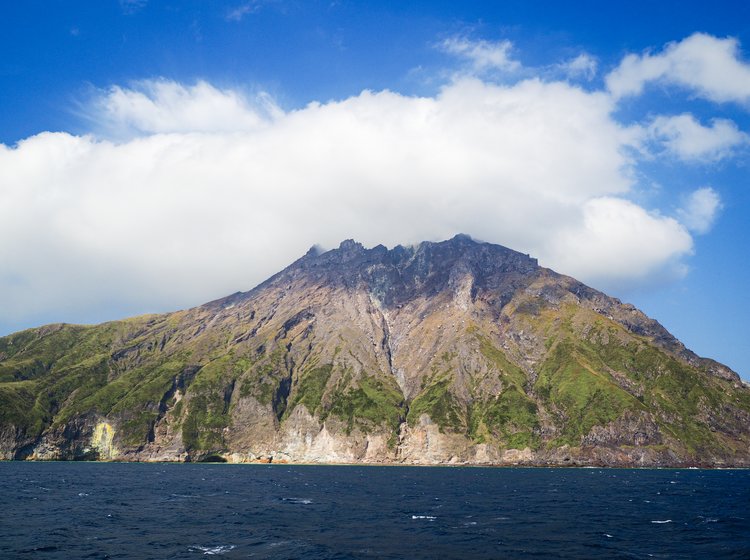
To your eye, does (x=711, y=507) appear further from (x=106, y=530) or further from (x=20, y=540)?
(x=20, y=540)

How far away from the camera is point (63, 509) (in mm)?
99688

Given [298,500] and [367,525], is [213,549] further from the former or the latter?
[298,500]

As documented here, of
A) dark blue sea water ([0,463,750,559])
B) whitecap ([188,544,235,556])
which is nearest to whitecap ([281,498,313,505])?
dark blue sea water ([0,463,750,559])

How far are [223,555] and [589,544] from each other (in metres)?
43.7

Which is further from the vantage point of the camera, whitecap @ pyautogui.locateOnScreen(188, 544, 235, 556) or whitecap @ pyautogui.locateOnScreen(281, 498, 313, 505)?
whitecap @ pyautogui.locateOnScreen(281, 498, 313, 505)

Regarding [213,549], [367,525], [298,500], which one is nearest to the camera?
[213,549]

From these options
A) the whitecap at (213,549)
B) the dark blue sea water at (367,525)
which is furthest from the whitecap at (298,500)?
the whitecap at (213,549)

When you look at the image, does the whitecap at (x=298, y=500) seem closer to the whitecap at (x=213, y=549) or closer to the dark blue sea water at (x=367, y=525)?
the dark blue sea water at (x=367, y=525)

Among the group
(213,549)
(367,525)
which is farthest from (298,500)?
(213,549)

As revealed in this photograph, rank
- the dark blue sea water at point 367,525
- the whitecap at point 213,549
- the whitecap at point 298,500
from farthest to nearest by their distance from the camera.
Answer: the whitecap at point 298,500
the dark blue sea water at point 367,525
the whitecap at point 213,549

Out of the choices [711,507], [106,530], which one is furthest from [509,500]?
[106,530]

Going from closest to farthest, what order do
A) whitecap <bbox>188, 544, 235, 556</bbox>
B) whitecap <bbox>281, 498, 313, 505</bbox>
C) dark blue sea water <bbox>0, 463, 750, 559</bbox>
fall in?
whitecap <bbox>188, 544, 235, 556</bbox>
dark blue sea water <bbox>0, 463, 750, 559</bbox>
whitecap <bbox>281, 498, 313, 505</bbox>

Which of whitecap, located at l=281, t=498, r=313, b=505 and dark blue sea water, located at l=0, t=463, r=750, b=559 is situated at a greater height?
dark blue sea water, located at l=0, t=463, r=750, b=559

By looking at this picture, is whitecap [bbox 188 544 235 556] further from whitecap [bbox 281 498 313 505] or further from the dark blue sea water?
whitecap [bbox 281 498 313 505]
